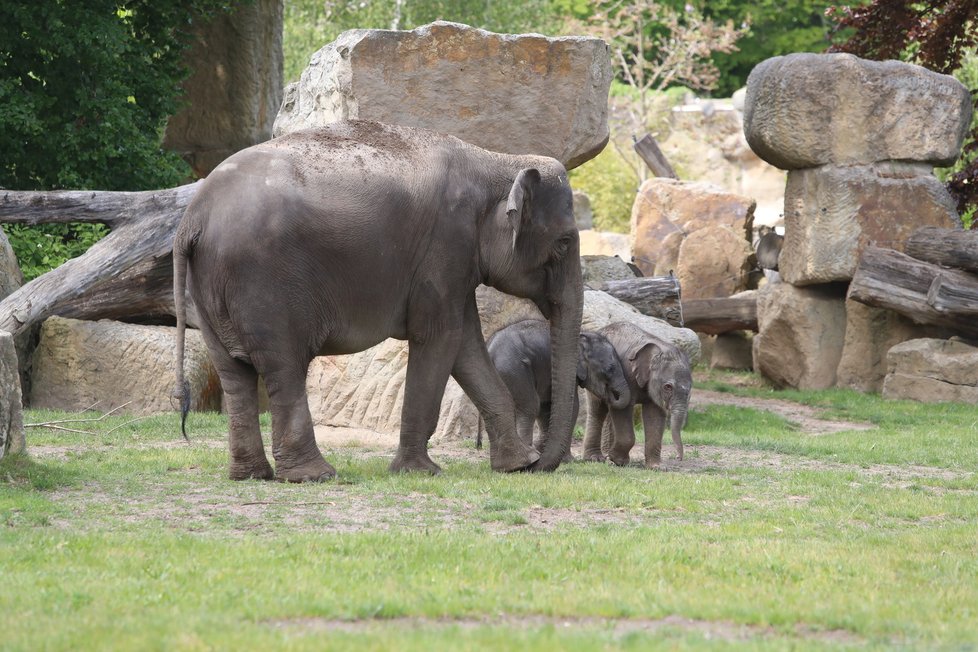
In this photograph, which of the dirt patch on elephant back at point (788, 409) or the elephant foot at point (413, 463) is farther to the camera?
the dirt patch on elephant back at point (788, 409)

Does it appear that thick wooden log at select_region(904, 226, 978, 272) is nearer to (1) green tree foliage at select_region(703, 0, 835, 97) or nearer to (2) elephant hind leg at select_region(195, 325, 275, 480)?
(2) elephant hind leg at select_region(195, 325, 275, 480)

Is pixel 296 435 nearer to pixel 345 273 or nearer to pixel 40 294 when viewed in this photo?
pixel 345 273

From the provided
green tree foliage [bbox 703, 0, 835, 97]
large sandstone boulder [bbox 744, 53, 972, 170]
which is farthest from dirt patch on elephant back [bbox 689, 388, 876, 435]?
green tree foliage [bbox 703, 0, 835, 97]

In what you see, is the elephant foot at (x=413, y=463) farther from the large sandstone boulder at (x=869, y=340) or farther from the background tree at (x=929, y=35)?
the background tree at (x=929, y=35)

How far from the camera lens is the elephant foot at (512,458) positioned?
34.4 ft

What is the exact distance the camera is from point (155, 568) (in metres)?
6.54

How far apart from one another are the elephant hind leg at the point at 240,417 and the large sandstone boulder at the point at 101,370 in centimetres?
522

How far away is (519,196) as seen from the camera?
9.92 metres

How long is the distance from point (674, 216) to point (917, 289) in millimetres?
8398

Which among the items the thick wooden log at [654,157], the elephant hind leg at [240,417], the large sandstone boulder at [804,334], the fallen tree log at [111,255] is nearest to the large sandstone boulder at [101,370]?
the fallen tree log at [111,255]

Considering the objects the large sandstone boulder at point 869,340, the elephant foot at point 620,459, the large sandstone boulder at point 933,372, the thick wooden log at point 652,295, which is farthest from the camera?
the large sandstone boulder at point 869,340

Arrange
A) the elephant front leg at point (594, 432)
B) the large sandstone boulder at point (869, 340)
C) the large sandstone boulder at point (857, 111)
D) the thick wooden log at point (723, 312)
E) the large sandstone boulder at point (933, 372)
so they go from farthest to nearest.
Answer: the thick wooden log at point (723, 312) → the large sandstone boulder at point (869, 340) → the large sandstone boulder at point (857, 111) → the large sandstone boulder at point (933, 372) → the elephant front leg at point (594, 432)

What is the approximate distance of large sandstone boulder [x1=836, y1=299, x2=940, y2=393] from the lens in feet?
60.7

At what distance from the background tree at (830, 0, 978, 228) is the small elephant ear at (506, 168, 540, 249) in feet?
37.2
